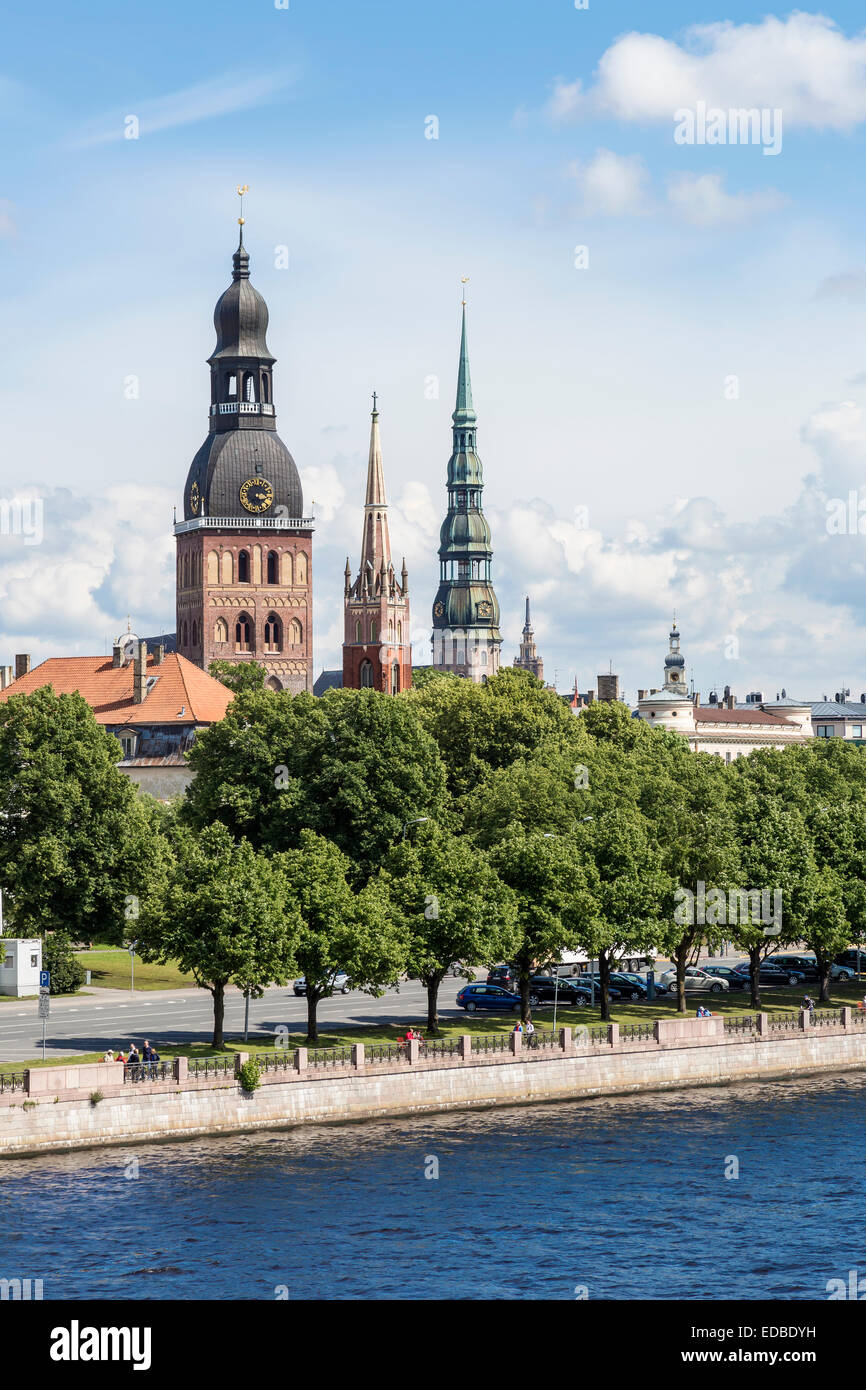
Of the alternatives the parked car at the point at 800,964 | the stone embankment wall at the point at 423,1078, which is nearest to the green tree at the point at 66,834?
the stone embankment wall at the point at 423,1078

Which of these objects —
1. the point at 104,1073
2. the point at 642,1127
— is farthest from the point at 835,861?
the point at 104,1073

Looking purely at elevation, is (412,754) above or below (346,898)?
above

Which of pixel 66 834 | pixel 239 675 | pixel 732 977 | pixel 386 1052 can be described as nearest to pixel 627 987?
pixel 732 977

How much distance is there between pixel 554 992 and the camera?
9512 cm

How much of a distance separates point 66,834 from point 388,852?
17531 millimetres

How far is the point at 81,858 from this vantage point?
101 metres

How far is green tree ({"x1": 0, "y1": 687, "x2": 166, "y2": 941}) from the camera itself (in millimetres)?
99188

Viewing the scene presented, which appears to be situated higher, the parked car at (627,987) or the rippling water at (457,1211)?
the parked car at (627,987)

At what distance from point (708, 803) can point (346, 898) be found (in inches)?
1534

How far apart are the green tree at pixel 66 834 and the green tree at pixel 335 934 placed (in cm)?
1760

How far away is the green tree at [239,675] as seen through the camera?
589ft

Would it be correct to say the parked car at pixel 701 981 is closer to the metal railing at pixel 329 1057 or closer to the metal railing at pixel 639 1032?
the metal railing at pixel 639 1032

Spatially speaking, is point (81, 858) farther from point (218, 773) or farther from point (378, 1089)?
point (378, 1089)

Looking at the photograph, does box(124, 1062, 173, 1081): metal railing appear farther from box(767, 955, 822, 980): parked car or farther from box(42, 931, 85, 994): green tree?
box(767, 955, 822, 980): parked car
